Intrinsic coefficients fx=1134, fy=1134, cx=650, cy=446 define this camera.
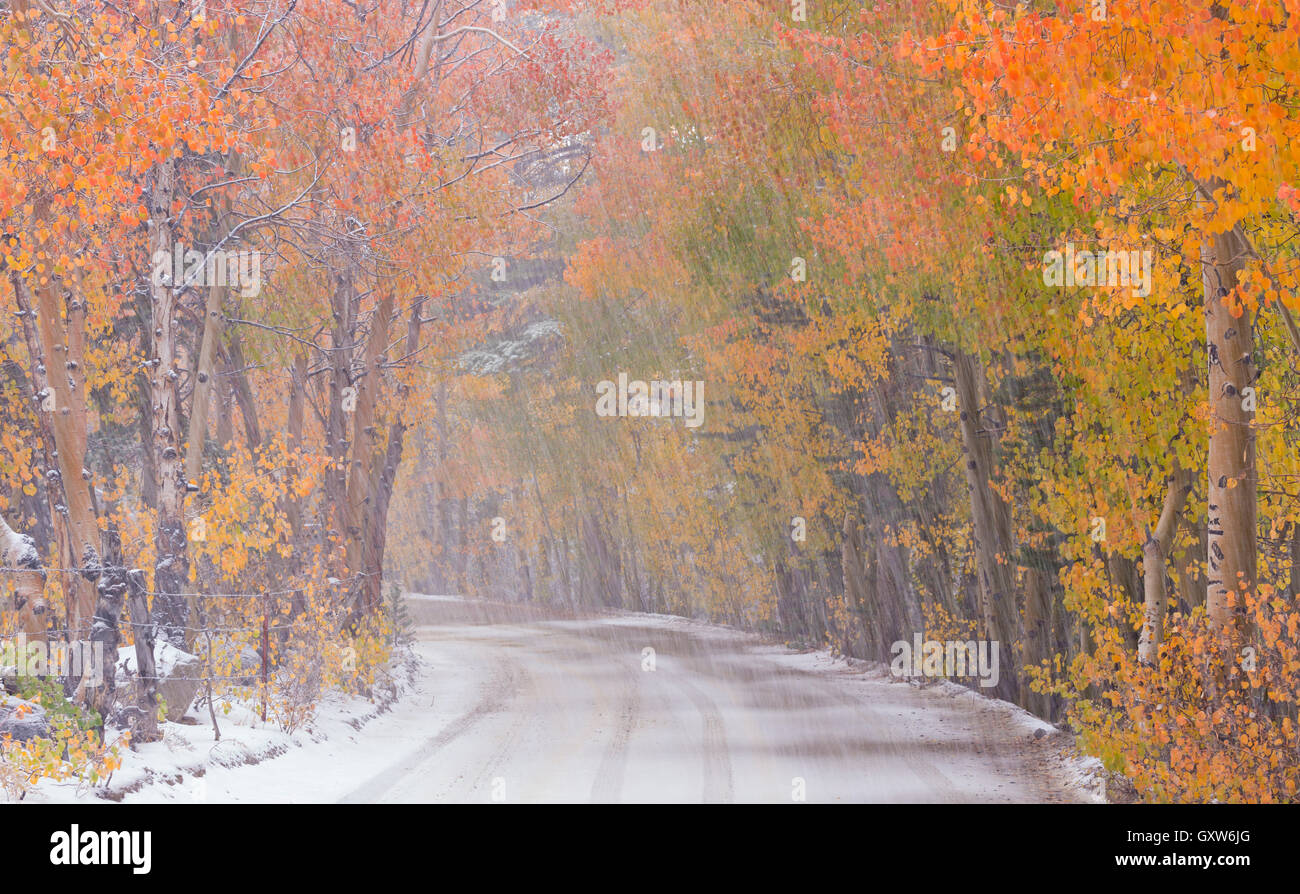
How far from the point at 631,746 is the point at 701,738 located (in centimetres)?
94

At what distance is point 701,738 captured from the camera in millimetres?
13156

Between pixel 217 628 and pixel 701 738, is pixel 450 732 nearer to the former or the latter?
pixel 217 628

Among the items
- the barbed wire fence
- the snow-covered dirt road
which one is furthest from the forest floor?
the barbed wire fence

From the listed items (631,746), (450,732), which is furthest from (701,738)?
(450,732)

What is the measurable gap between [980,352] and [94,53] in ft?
32.6

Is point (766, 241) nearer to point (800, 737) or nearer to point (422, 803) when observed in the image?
point (800, 737)

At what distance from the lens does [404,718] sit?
1577 cm

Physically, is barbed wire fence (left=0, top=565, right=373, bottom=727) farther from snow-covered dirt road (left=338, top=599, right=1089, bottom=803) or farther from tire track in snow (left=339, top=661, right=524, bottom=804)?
tire track in snow (left=339, top=661, right=524, bottom=804)

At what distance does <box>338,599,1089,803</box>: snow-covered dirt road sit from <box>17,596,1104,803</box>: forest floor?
4 cm

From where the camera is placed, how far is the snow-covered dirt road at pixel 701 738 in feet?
33.8

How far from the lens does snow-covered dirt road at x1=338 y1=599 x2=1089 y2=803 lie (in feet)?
33.8

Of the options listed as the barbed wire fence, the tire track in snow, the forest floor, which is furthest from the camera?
the barbed wire fence

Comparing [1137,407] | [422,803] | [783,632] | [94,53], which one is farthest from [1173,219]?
[783,632]

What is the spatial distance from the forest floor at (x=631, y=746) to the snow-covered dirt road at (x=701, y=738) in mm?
37
